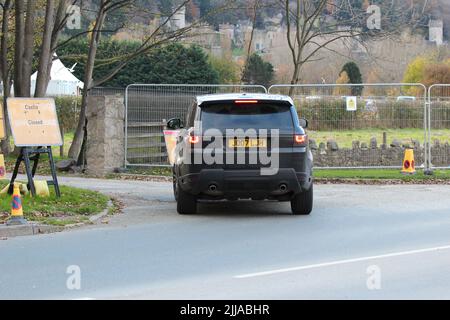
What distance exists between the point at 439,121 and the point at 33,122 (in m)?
12.4

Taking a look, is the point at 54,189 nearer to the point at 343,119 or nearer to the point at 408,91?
the point at 343,119

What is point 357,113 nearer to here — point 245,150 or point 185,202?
point 185,202

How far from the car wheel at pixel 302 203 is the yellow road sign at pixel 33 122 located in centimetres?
415

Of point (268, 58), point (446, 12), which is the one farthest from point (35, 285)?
point (446, 12)

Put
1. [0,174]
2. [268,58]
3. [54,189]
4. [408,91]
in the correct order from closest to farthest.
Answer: [54,189]
[0,174]
[408,91]
[268,58]

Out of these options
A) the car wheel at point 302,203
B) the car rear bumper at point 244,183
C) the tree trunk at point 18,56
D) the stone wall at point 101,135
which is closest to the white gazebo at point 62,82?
the tree trunk at point 18,56

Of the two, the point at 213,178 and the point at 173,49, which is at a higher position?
the point at 173,49

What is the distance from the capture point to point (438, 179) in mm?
21875

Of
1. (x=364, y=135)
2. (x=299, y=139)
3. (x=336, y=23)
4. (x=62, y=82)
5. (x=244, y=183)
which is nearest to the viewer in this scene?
(x=244, y=183)

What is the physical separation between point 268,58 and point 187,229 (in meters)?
35.3

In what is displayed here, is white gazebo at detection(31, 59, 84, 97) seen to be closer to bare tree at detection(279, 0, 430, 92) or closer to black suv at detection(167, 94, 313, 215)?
bare tree at detection(279, 0, 430, 92)

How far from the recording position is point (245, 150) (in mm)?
13859

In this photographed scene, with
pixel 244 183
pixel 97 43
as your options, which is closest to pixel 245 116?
pixel 244 183

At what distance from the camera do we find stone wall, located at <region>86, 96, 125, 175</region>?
22219 millimetres
